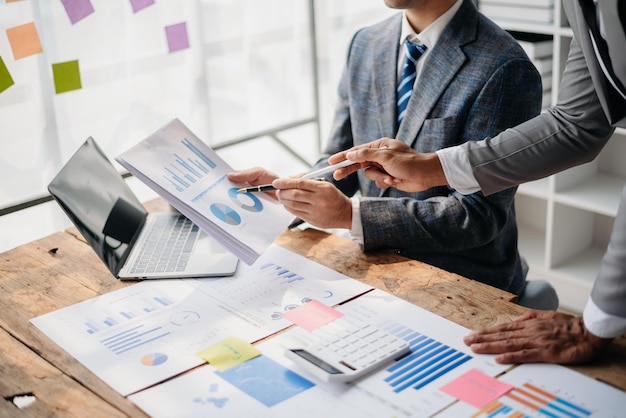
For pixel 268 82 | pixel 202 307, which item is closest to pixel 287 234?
pixel 202 307

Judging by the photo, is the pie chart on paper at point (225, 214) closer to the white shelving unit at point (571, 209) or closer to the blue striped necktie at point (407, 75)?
the blue striped necktie at point (407, 75)

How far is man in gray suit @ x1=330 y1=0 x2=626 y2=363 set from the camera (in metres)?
1.30

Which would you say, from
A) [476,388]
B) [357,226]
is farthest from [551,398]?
[357,226]

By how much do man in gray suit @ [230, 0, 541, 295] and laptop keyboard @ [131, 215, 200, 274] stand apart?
0.18m

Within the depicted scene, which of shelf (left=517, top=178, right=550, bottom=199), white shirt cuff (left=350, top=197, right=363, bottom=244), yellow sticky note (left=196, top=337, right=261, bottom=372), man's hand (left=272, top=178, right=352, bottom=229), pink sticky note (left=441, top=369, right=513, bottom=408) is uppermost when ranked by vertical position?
man's hand (left=272, top=178, right=352, bottom=229)

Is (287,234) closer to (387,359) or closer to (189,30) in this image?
(387,359)

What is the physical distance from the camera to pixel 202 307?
155 centimetres

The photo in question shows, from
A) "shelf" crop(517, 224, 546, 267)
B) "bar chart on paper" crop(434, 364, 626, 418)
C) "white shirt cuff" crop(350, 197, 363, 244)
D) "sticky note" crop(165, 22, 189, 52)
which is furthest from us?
"shelf" crop(517, 224, 546, 267)

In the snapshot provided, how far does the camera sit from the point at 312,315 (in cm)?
149

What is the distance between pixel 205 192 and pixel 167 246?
18 cm

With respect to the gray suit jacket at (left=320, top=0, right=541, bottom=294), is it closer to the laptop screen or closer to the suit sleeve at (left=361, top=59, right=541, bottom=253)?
the suit sleeve at (left=361, top=59, right=541, bottom=253)

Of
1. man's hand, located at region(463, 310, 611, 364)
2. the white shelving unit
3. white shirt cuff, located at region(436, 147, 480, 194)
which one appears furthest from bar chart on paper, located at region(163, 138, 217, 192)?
the white shelving unit

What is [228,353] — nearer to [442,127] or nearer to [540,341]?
[540,341]

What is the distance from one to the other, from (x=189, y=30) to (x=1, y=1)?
0.67 metres
